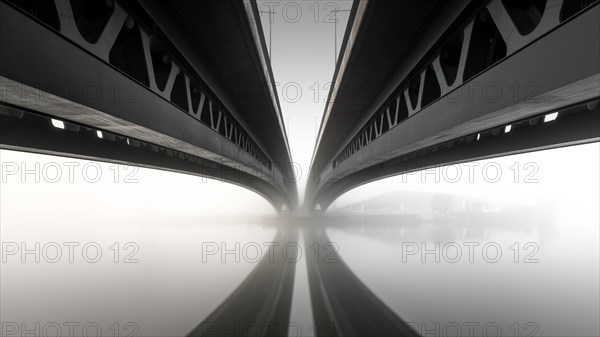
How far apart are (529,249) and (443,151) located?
60.2 meters

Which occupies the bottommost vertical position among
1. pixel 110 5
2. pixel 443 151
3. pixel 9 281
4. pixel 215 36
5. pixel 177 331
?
pixel 9 281

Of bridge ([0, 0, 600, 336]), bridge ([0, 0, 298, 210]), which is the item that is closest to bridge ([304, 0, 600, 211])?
bridge ([0, 0, 600, 336])

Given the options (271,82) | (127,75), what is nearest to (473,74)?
(127,75)

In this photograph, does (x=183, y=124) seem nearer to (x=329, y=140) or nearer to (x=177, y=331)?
(x=177, y=331)

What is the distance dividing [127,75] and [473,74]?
21.8 ft

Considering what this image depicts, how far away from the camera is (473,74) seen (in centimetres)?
732

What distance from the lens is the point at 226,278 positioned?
25641 mm

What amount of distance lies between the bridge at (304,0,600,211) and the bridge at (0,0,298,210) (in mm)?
3489

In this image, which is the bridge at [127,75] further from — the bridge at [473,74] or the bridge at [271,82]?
the bridge at [473,74]

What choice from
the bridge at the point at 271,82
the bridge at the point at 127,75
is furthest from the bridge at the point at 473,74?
the bridge at the point at 127,75

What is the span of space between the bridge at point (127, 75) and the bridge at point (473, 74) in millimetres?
3489

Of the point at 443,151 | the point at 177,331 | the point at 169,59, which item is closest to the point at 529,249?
the point at 443,151

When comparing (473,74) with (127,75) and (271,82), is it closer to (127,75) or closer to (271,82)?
(127,75)

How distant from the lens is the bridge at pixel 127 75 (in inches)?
168
